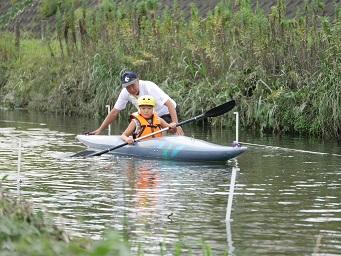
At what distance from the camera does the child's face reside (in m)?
16.8

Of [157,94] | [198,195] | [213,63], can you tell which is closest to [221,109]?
[157,94]

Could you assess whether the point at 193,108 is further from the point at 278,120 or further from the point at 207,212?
the point at 207,212

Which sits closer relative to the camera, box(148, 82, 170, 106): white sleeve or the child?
the child

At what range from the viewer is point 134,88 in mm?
17469

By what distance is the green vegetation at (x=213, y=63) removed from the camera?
66.9ft

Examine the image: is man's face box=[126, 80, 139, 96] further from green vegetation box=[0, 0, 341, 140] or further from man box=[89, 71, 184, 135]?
green vegetation box=[0, 0, 341, 140]

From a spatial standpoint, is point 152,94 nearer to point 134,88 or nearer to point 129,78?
point 134,88

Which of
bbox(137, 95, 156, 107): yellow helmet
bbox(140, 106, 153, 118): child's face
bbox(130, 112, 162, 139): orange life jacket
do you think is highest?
bbox(137, 95, 156, 107): yellow helmet

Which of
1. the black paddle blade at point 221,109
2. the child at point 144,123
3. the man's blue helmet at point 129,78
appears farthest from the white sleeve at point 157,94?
the black paddle blade at point 221,109

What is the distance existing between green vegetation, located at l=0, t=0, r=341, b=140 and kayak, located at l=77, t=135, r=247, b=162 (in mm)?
3826

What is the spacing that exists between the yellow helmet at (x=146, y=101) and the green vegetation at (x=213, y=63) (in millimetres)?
4084

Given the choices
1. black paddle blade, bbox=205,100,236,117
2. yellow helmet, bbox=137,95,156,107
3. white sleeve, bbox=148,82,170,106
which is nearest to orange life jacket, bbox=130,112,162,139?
yellow helmet, bbox=137,95,156,107

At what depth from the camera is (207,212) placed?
36.4 feet

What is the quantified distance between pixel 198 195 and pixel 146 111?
4.53 meters
